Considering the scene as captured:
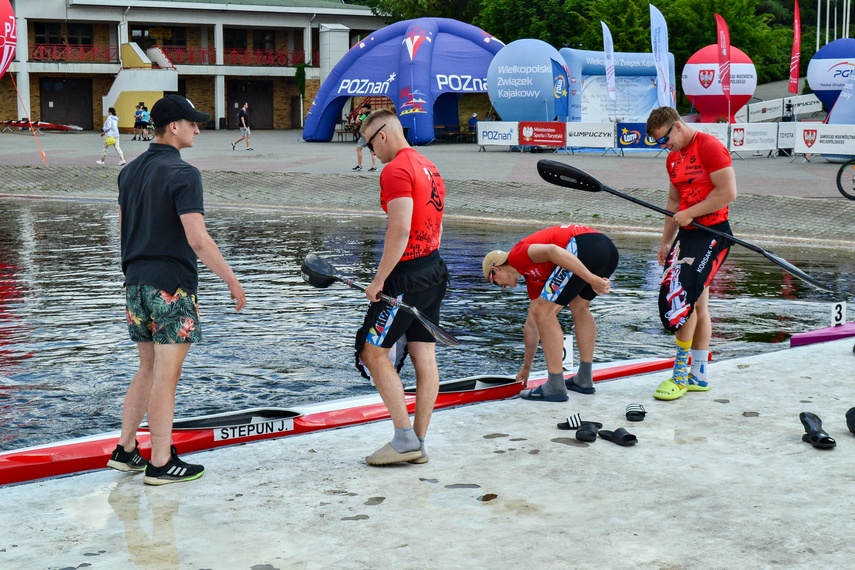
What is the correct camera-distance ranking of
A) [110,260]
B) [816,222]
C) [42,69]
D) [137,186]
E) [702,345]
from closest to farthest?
1. [137,186]
2. [702,345]
3. [110,260]
4. [816,222]
5. [42,69]

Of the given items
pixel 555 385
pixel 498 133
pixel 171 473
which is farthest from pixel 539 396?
pixel 498 133

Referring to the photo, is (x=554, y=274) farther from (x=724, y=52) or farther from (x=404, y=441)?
(x=724, y=52)

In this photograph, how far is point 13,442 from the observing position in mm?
5941

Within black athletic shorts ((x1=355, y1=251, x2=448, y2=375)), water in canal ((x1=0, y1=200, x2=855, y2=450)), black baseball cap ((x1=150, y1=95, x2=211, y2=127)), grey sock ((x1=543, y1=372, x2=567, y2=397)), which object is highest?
black baseball cap ((x1=150, y1=95, x2=211, y2=127))

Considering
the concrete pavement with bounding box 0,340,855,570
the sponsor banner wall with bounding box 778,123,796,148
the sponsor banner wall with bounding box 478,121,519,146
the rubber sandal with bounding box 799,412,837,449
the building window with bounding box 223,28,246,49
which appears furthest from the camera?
the building window with bounding box 223,28,246,49

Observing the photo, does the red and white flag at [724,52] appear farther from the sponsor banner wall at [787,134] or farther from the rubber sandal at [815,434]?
the rubber sandal at [815,434]

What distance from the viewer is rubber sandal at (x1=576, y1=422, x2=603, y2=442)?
18.4ft

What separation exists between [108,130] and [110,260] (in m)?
15.9

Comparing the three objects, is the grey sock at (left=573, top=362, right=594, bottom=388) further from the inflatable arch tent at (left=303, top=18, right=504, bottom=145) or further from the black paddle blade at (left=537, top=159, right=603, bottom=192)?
the inflatable arch tent at (left=303, top=18, right=504, bottom=145)

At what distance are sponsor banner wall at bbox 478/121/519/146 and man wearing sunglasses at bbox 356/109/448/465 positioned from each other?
26237 millimetres

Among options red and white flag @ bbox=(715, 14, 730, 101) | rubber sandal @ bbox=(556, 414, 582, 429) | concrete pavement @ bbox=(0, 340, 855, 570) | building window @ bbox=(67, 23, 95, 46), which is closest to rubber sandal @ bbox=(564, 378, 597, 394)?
concrete pavement @ bbox=(0, 340, 855, 570)

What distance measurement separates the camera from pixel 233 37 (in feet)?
197

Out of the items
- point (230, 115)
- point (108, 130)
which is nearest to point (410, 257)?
point (108, 130)

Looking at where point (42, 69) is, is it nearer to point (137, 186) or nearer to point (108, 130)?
point (108, 130)
